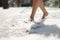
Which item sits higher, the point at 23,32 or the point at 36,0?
the point at 36,0

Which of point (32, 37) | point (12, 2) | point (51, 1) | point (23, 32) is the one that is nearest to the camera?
point (32, 37)

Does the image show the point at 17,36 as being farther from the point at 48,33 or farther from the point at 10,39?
the point at 48,33

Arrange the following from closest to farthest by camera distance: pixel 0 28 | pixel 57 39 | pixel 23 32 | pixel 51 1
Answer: pixel 57 39 < pixel 23 32 < pixel 0 28 < pixel 51 1

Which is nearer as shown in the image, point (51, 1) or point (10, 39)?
point (10, 39)

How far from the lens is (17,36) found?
3084mm

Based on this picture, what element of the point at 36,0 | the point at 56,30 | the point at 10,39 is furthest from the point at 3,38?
the point at 36,0

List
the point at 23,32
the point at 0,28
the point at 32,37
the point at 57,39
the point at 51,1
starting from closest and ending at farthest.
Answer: the point at 57,39 < the point at 32,37 < the point at 23,32 < the point at 0,28 < the point at 51,1

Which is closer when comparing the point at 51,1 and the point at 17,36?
the point at 17,36

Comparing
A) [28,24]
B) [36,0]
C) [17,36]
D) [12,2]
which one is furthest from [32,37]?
[12,2]

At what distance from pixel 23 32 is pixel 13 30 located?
10.7 inches

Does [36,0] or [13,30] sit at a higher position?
[36,0]

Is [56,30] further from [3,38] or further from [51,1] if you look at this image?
[51,1]

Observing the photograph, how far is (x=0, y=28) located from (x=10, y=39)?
872 mm

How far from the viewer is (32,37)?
2.99m
